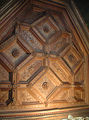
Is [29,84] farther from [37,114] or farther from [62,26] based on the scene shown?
[62,26]

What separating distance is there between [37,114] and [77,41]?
1.07 m

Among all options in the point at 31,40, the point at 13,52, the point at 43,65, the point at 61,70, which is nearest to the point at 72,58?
the point at 61,70

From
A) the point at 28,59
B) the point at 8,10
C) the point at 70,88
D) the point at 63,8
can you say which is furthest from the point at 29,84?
the point at 63,8

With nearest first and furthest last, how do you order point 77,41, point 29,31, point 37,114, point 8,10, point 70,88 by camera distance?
point 8,10, point 37,114, point 29,31, point 70,88, point 77,41

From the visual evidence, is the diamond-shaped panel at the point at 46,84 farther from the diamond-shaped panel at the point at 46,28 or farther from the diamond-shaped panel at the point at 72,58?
the diamond-shaped panel at the point at 46,28

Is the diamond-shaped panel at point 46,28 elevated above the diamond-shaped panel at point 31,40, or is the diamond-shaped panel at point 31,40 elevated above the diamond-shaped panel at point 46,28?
the diamond-shaped panel at point 46,28

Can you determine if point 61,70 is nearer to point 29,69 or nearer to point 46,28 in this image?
point 29,69

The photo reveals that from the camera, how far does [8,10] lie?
1.36 meters

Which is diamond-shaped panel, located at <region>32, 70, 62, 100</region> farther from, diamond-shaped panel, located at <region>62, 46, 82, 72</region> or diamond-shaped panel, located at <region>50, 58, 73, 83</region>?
diamond-shaped panel, located at <region>62, 46, 82, 72</region>

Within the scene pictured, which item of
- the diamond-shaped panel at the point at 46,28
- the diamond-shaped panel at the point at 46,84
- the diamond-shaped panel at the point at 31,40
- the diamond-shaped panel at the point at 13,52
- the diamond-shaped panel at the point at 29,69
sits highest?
the diamond-shaped panel at the point at 46,28

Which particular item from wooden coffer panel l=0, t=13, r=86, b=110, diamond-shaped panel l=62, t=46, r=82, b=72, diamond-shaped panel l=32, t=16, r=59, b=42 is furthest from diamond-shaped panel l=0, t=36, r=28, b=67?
diamond-shaped panel l=62, t=46, r=82, b=72

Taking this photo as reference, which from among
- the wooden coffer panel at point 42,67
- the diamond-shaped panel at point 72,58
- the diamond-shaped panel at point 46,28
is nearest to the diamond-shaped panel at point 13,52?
the wooden coffer panel at point 42,67

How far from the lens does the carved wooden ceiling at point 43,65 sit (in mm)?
1430

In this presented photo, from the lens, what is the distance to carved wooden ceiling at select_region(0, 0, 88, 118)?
143 cm
